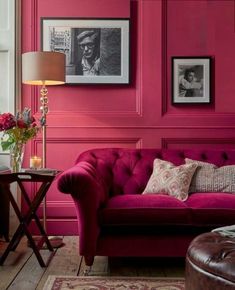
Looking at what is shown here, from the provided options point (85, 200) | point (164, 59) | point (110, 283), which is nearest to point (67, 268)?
point (110, 283)

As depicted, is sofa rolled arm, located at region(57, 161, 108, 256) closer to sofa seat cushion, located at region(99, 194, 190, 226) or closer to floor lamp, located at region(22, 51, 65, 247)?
sofa seat cushion, located at region(99, 194, 190, 226)

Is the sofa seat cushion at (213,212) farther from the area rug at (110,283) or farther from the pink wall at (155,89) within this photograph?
the pink wall at (155,89)

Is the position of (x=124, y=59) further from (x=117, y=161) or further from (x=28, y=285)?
(x=28, y=285)

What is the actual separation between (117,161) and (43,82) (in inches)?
36.1

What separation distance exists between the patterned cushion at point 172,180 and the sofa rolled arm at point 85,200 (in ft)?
2.03

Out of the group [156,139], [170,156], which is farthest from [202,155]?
[156,139]

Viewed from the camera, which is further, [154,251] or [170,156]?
[170,156]

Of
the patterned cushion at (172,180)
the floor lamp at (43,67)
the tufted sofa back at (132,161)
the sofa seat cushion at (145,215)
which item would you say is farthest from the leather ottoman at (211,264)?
the floor lamp at (43,67)

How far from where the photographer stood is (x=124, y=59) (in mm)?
3977

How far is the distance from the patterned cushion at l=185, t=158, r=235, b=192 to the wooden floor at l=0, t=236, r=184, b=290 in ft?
1.97

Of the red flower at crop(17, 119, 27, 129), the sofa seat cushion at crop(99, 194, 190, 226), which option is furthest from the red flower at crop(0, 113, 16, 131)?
the sofa seat cushion at crop(99, 194, 190, 226)

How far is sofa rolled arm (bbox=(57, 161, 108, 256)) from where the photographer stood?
108 inches

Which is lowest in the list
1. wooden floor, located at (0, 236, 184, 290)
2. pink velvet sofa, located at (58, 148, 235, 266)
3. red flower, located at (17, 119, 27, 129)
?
wooden floor, located at (0, 236, 184, 290)

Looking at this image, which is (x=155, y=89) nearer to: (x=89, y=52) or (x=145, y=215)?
(x=89, y=52)
